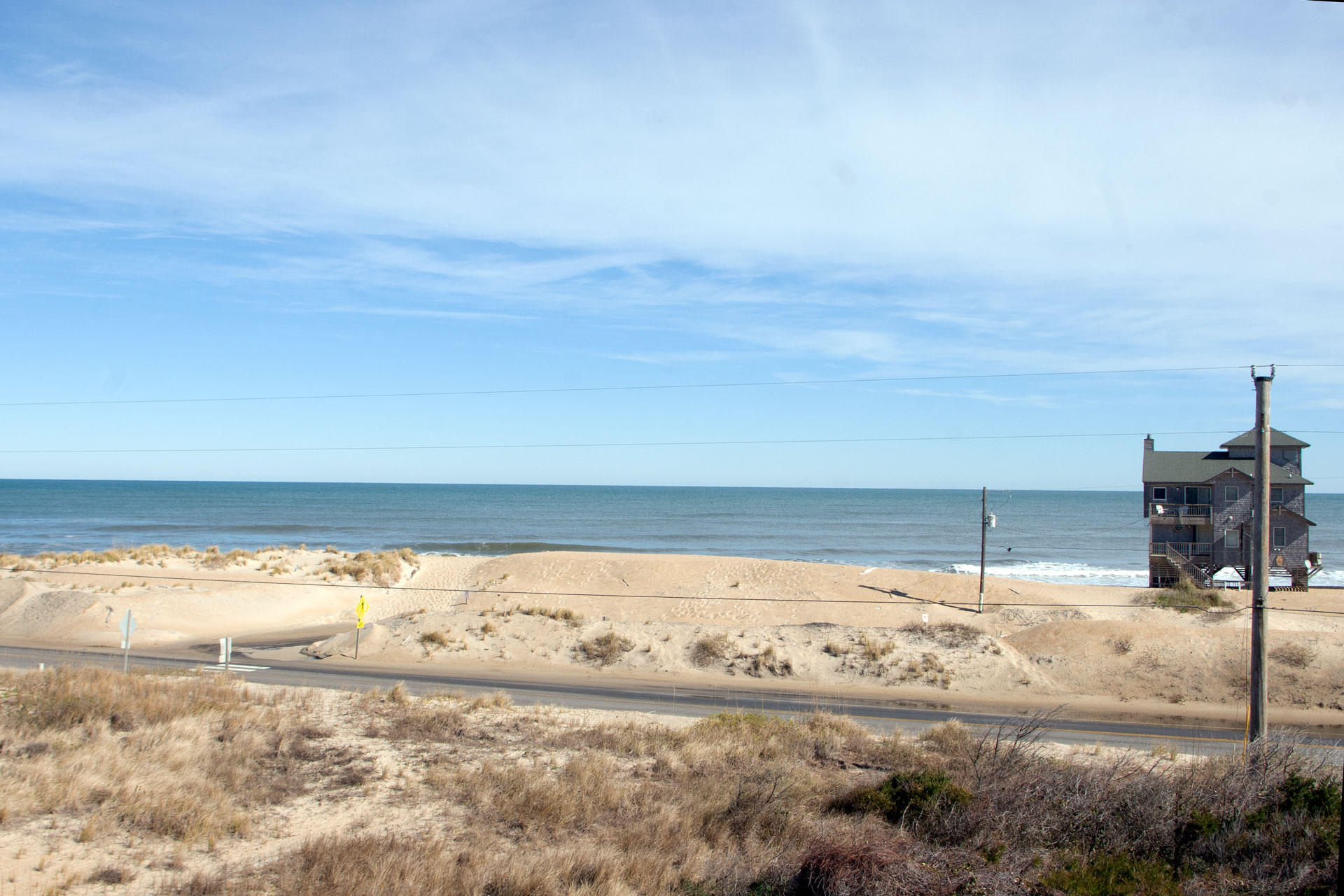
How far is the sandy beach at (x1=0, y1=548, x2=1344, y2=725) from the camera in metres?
28.1

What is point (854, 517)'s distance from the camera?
13138 centimetres

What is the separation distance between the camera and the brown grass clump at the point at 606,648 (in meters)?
31.2

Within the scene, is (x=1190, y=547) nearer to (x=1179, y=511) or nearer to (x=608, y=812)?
(x=1179, y=511)

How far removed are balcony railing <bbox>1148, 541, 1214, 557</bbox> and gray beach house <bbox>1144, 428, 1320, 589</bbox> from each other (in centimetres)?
4

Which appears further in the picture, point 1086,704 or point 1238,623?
point 1238,623

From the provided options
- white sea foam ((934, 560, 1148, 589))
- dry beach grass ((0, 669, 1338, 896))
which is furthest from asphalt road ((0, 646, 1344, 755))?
white sea foam ((934, 560, 1148, 589))

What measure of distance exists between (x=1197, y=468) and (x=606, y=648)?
36388 mm

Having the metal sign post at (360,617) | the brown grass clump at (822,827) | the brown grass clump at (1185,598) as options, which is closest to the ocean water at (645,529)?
the brown grass clump at (1185,598)

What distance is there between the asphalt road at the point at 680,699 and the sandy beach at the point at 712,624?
6.68 ft

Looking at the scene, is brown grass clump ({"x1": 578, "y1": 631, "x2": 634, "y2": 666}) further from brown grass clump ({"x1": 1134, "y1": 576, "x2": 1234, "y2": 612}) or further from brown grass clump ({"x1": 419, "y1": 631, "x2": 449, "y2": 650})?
brown grass clump ({"x1": 1134, "y1": 576, "x2": 1234, "y2": 612})

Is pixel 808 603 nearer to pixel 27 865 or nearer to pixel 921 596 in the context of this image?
pixel 921 596

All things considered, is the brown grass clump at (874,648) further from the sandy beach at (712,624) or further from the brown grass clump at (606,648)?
the brown grass clump at (606,648)

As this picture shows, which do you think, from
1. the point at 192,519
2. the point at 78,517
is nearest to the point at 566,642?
the point at 192,519

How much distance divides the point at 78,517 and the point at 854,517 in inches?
4078
